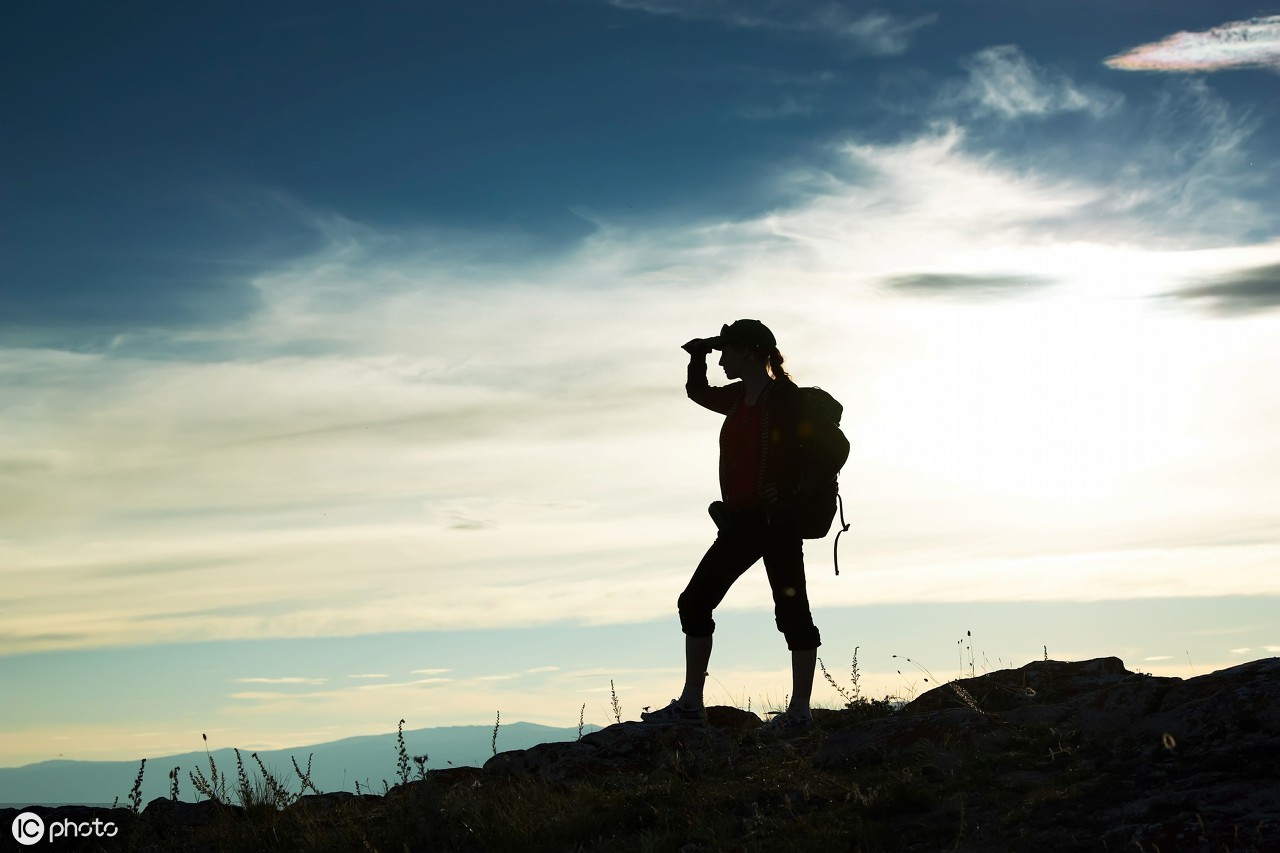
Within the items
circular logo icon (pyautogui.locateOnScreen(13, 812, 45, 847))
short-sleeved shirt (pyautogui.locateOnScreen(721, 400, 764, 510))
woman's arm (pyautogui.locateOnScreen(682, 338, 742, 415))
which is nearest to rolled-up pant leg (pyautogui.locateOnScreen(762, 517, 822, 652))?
short-sleeved shirt (pyautogui.locateOnScreen(721, 400, 764, 510))

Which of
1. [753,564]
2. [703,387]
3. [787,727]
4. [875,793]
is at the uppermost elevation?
[703,387]

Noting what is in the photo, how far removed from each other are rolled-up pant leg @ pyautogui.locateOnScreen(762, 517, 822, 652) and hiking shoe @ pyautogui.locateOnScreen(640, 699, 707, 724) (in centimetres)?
91

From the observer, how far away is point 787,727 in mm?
8375

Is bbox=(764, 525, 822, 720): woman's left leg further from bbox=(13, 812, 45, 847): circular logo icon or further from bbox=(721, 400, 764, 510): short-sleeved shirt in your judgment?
bbox=(13, 812, 45, 847): circular logo icon

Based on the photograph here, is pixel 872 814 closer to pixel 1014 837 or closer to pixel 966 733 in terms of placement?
pixel 1014 837

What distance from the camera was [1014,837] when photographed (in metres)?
4.80

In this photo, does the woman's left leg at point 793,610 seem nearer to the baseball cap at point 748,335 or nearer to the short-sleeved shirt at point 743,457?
the short-sleeved shirt at point 743,457

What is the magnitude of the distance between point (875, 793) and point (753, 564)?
3279mm

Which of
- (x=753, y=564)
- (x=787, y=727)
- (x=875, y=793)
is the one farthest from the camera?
(x=753, y=564)

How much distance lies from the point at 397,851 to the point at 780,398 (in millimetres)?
4388

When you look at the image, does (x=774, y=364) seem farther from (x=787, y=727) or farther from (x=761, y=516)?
(x=787, y=727)

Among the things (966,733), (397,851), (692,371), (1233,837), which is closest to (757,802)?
(966,733)

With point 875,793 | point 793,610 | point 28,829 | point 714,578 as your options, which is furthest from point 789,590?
point 28,829

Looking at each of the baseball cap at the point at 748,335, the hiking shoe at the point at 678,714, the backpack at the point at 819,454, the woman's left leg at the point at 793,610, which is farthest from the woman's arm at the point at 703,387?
the hiking shoe at the point at 678,714
